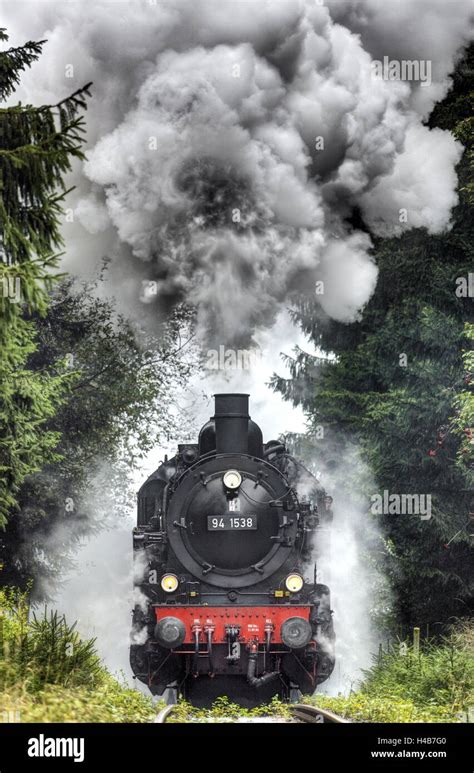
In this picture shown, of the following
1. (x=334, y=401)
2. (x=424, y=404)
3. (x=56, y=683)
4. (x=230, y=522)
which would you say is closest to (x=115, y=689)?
(x=56, y=683)

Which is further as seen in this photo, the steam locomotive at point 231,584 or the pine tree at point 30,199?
the steam locomotive at point 231,584

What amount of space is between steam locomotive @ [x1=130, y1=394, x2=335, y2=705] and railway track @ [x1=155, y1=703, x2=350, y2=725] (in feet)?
2.67

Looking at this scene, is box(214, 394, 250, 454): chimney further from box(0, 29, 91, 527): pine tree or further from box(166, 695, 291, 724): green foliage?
box(0, 29, 91, 527): pine tree

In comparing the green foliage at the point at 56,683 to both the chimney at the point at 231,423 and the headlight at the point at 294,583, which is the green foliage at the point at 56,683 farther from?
the chimney at the point at 231,423

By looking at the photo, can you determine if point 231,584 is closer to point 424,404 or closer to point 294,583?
point 294,583

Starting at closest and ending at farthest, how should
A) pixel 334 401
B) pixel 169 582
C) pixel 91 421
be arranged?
pixel 169 582 < pixel 334 401 < pixel 91 421

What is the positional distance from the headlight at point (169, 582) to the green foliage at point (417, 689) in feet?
6.23

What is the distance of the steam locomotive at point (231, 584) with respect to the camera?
11.2m

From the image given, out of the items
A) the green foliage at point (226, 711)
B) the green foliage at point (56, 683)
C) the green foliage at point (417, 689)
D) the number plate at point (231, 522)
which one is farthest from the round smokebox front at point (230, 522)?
the green foliage at point (56, 683)

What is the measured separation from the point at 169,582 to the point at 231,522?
0.94 m

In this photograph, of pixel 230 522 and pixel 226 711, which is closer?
pixel 226 711

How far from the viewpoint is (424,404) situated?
16234mm
